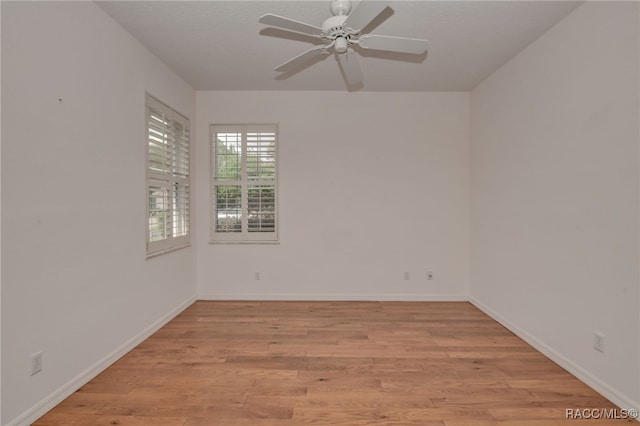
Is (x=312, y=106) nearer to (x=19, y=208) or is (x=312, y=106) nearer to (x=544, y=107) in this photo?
(x=544, y=107)

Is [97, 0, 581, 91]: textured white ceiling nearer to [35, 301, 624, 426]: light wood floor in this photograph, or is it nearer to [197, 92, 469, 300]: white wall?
[197, 92, 469, 300]: white wall

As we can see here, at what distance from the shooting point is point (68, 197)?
2174 mm

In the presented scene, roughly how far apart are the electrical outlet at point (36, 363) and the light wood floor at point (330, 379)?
0.30m

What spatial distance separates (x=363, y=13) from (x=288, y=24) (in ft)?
1.51

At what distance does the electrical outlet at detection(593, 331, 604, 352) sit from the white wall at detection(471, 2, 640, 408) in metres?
0.03

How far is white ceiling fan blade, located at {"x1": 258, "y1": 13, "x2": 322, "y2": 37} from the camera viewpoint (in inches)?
75.0

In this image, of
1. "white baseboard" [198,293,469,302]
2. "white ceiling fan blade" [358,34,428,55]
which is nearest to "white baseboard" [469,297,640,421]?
"white baseboard" [198,293,469,302]

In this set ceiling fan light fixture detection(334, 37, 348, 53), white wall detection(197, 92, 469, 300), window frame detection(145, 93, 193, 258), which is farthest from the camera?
white wall detection(197, 92, 469, 300)

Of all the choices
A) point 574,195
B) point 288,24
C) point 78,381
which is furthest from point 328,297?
point 288,24

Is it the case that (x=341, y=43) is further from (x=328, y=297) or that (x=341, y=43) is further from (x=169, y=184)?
(x=328, y=297)

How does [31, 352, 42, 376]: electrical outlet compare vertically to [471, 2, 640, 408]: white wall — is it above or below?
below

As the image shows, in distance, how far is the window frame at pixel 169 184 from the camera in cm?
313

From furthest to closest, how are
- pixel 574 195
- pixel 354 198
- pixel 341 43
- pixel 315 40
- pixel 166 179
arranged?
pixel 354 198 → pixel 166 179 → pixel 315 40 → pixel 574 195 → pixel 341 43

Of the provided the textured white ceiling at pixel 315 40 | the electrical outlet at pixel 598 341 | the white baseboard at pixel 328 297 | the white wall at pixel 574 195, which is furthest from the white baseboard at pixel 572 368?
the textured white ceiling at pixel 315 40
